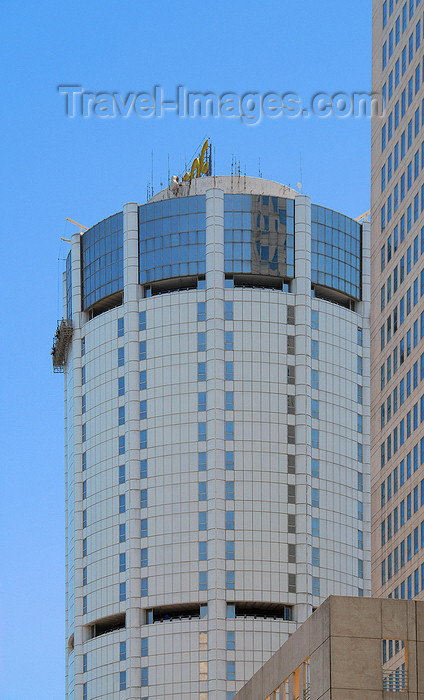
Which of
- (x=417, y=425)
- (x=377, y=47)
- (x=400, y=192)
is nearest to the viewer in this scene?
(x=417, y=425)

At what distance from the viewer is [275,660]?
11325 centimetres

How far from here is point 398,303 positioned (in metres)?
141

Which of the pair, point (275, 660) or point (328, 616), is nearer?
point (328, 616)

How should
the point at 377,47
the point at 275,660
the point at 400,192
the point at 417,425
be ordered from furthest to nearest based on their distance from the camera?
1. the point at 377,47
2. the point at 400,192
3. the point at 417,425
4. the point at 275,660

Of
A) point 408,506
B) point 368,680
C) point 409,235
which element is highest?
point 409,235

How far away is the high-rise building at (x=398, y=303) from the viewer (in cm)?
13412

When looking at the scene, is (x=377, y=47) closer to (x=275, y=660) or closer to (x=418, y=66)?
(x=418, y=66)

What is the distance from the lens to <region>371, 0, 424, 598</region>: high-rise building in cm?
13412

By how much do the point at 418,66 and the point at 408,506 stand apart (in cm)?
→ 3813

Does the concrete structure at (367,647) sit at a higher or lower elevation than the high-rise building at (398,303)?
lower

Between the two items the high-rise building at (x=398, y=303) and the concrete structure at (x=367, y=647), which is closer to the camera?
the concrete structure at (x=367, y=647)

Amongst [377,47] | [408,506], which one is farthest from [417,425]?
[377,47]

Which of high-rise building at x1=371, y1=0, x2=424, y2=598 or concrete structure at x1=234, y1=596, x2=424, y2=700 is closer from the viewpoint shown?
concrete structure at x1=234, y1=596, x2=424, y2=700

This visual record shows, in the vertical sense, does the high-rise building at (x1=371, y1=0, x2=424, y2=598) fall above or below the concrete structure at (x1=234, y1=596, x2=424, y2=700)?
above
